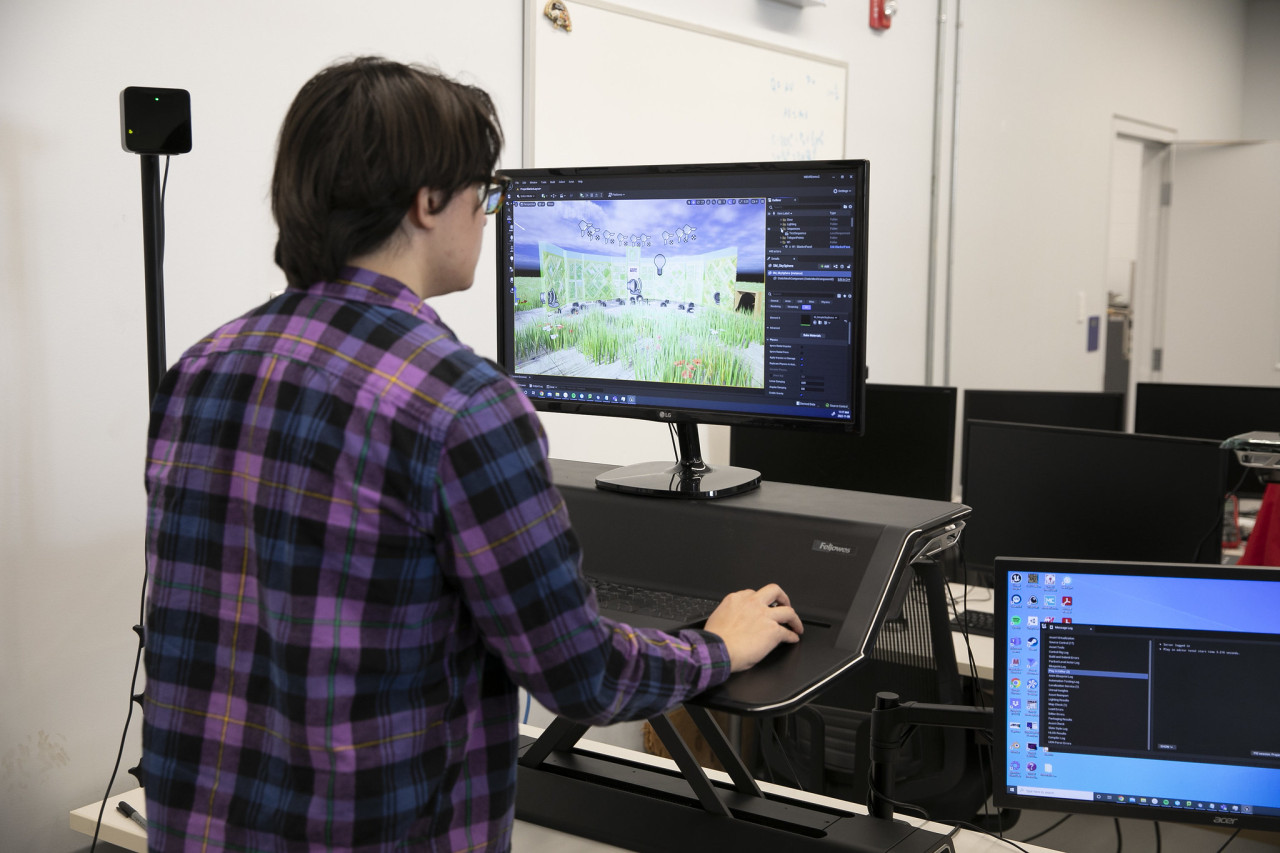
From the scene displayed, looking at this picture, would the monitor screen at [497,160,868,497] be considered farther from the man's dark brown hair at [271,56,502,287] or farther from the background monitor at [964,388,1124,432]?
the background monitor at [964,388,1124,432]

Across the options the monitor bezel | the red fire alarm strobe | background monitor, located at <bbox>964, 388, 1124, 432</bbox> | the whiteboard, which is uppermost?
the red fire alarm strobe

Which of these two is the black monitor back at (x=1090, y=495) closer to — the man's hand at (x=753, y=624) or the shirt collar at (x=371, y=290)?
the man's hand at (x=753, y=624)

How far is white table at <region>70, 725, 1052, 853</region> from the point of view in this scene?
144 cm

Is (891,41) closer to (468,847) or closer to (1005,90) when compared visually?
(1005,90)

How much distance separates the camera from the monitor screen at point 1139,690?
3.78 feet

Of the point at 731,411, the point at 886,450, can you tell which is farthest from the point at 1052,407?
the point at 731,411

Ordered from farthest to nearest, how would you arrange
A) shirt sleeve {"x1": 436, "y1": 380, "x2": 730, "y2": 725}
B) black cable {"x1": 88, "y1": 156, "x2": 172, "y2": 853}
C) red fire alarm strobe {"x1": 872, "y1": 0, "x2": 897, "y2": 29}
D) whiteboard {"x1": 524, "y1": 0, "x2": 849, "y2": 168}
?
1. red fire alarm strobe {"x1": 872, "y1": 0, "x2": 897, "y2": 29}
2. whiteboard {"x1": 524, "y1": 0, "x2": 849, "y2": 168}
3. black cable {"x1": 88, "y1": 156, "x2": 172, "y2": 853}
4. shirt sleeve {"x1": 436, "y1": 380, "x2": 730, "y2": 725}

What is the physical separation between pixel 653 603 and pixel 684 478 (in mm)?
213

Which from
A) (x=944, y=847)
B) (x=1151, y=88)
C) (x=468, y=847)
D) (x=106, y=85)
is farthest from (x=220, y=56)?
(x=1151, y=88)

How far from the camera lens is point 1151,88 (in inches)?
214

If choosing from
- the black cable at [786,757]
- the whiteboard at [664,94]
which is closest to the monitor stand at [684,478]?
the black cable at [786,757]

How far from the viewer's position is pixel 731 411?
146cm

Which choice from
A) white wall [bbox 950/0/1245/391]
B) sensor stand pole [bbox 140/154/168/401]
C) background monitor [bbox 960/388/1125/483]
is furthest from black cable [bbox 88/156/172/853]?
white wall [bbox 950/0/1245/391]

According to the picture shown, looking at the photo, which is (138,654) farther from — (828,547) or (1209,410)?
(1209,410)
